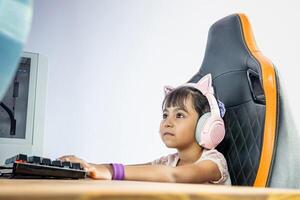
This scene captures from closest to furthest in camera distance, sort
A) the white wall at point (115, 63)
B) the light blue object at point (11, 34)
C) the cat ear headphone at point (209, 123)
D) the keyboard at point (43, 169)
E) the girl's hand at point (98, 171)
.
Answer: the light blue object at point (11, 34) → the keyboard at point (43, 169) → the girl's hand at point (98, 171) → the cat ear headphone at point (209, 123) → the white wall at point (115, 63)

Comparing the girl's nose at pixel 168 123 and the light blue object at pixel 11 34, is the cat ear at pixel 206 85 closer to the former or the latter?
the girl's nose at pixel 168 123

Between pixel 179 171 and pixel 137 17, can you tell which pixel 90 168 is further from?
pixel 137 17

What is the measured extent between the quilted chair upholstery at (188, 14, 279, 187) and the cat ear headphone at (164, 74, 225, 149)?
0.13 ft

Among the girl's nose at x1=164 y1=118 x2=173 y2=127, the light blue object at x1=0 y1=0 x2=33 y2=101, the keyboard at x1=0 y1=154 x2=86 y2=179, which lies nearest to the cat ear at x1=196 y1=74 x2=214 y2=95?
the girl's nose at x1=164 y1=118 x2=173 y2=127

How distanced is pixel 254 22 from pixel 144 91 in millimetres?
619

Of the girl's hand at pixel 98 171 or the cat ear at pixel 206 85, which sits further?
the cat ear at pixel 206 85

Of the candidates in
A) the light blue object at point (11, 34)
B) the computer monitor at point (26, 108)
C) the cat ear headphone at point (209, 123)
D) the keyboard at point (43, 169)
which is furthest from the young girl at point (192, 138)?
the light blue object at point (11, 34)

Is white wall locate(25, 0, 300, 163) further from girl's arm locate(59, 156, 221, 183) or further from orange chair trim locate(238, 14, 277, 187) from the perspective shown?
orange chair trim locate(238, 14, 277, 187)

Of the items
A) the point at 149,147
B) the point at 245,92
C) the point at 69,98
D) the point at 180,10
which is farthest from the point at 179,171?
the point at 180,10

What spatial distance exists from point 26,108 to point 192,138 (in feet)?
2.27

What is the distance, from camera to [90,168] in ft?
2.59

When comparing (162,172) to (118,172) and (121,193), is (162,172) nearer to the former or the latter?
(118,172)

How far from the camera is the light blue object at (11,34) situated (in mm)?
301

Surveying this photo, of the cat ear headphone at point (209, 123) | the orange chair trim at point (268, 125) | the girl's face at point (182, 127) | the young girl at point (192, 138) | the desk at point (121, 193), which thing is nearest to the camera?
the desk at point (121, 193)
